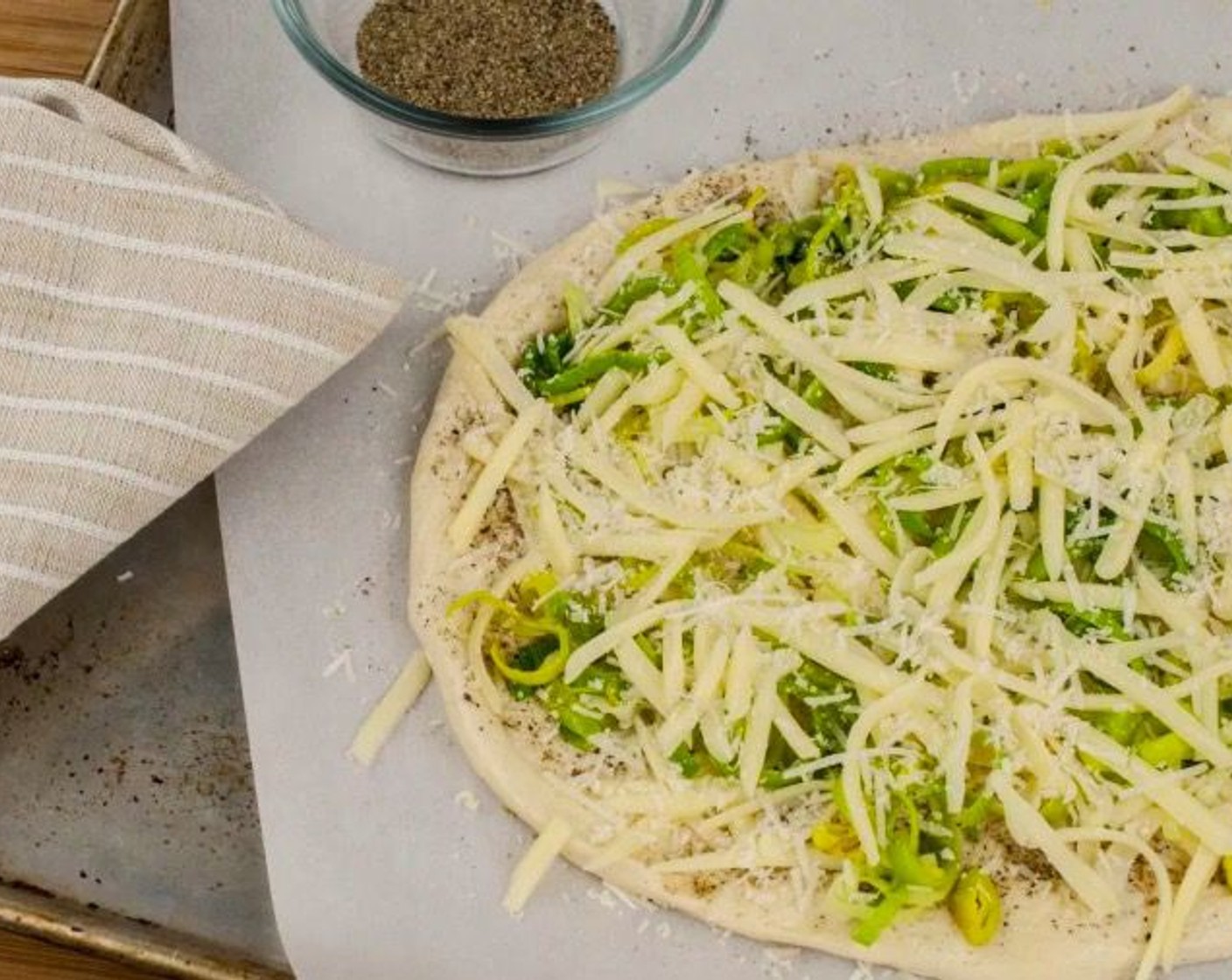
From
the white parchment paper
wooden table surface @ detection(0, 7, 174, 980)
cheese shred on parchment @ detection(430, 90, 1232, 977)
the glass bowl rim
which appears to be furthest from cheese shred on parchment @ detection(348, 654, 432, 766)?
wooden table surface @ detection(0, 7, 174, 980)

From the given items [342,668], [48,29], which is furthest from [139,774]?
[48,29]

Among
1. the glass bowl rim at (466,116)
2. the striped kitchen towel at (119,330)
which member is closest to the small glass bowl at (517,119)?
the glass bowl rim at (466,116)

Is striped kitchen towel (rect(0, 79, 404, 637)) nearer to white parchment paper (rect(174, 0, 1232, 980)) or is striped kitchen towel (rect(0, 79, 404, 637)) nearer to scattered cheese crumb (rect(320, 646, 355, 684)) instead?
white parchment paper (rect(174, 0, 1232, 980))

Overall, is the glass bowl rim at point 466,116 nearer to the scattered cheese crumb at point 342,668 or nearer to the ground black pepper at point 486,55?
the ground black pepper at point 486,55

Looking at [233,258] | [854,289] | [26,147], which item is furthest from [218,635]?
[854,289]

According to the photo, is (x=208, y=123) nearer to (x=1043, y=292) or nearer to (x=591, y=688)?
(x=591, y=688)

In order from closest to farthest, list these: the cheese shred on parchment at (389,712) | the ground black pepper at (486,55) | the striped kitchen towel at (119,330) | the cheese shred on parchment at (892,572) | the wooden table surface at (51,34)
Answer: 1. the cheese shred on parchment at (892,572)
2. the striped kitchen towel at (119,330)
3. the cheese shred on parchment at (389,712)
4. the ground black pepper at (486,55)
5. the wooden table surface at (51,34)
